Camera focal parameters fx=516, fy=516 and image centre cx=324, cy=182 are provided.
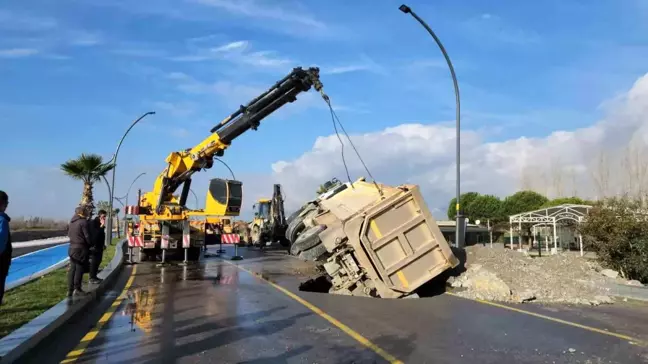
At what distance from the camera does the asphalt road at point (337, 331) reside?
6.34 meters

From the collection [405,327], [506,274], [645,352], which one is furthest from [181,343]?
[506,274]

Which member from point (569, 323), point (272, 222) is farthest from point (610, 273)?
point (272, 222)

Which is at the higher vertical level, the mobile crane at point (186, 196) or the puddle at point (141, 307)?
the mobile crane at point (186, 196)

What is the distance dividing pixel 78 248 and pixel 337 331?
5.58 metres

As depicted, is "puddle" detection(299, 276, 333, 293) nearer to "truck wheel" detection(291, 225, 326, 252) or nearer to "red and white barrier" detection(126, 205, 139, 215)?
"truck wheel" detection(291, 225, 326, 252)

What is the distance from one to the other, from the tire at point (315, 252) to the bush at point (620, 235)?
24.0ft

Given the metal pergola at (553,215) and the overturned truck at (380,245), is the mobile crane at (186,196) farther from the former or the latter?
the metal pergola at (553,215)

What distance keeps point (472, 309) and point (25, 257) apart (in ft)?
71.7

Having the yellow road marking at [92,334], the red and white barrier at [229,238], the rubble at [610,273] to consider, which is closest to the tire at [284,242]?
the red and white barrier at [229,238]

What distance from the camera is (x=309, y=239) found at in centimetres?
1188

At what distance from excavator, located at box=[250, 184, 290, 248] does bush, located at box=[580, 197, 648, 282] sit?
2069 cm

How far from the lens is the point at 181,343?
6945 millimetres

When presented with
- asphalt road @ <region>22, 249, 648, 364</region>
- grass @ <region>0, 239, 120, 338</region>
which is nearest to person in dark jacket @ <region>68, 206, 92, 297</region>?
grass @ <region>0, 239, 120, 338</region>

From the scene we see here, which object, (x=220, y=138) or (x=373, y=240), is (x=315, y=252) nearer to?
(x=373, y=240)
